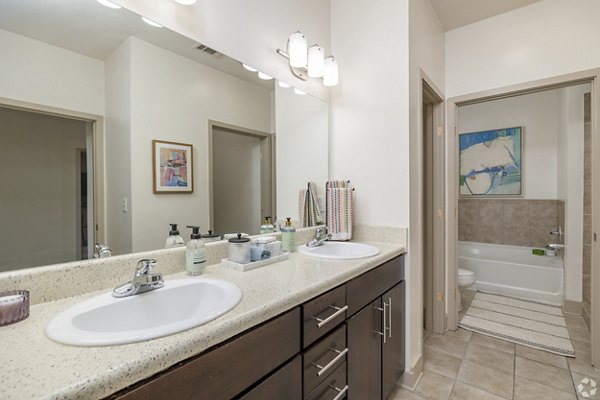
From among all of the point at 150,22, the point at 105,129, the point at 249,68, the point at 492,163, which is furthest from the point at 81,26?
the point at 492,163

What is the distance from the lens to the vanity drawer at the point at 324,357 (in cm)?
94

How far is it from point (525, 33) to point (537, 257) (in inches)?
102

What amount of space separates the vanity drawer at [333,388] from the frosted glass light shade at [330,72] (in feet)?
5.44

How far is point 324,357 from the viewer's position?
1.03m

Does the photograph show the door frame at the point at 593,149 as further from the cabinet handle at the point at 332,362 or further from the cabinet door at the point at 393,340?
the cabinet handle at the point at 332,362

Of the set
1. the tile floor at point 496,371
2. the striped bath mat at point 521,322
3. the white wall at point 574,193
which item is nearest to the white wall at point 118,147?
the tile floor at point 496,371

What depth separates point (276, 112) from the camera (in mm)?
1753

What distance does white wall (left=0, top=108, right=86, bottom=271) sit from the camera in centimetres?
83

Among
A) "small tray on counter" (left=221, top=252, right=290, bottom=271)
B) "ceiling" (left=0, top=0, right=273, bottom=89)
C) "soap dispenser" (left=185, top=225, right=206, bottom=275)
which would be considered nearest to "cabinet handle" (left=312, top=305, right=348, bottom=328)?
"small tray on counter" (left=221, top=252, right=290, bottom=271)

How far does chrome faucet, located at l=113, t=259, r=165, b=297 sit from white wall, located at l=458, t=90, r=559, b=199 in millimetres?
4101

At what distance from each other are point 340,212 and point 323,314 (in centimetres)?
91

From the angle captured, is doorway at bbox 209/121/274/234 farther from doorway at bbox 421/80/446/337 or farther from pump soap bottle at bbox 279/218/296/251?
doorway at bbox 421/80/446/337

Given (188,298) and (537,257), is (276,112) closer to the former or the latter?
(188,298)

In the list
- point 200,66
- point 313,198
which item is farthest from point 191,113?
point 313,198
